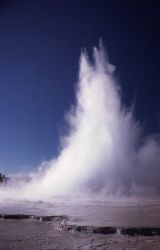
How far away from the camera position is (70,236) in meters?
8.49

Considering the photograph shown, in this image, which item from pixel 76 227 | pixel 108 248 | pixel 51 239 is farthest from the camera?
pixel 76 227

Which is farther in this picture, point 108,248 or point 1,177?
point 1,177

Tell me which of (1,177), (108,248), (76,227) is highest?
(1,177)

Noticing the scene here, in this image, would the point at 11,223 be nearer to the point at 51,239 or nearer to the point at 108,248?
the point at 51,239

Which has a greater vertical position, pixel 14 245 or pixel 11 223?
pixel 11 223

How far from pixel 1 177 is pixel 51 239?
57296 mm

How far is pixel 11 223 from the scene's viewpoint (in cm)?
1082

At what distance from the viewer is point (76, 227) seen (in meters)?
9.41

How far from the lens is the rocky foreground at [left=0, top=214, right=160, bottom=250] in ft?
24.0

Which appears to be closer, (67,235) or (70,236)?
(70,236)

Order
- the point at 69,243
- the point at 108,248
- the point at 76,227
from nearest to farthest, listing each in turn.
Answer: the point at 108,248
the point at 69,243
the point at 76,227

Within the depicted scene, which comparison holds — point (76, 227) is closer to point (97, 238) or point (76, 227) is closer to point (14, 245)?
point (97, 238)

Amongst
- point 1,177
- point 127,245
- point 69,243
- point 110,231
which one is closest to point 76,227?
point 110,231

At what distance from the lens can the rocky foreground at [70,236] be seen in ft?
24.0
